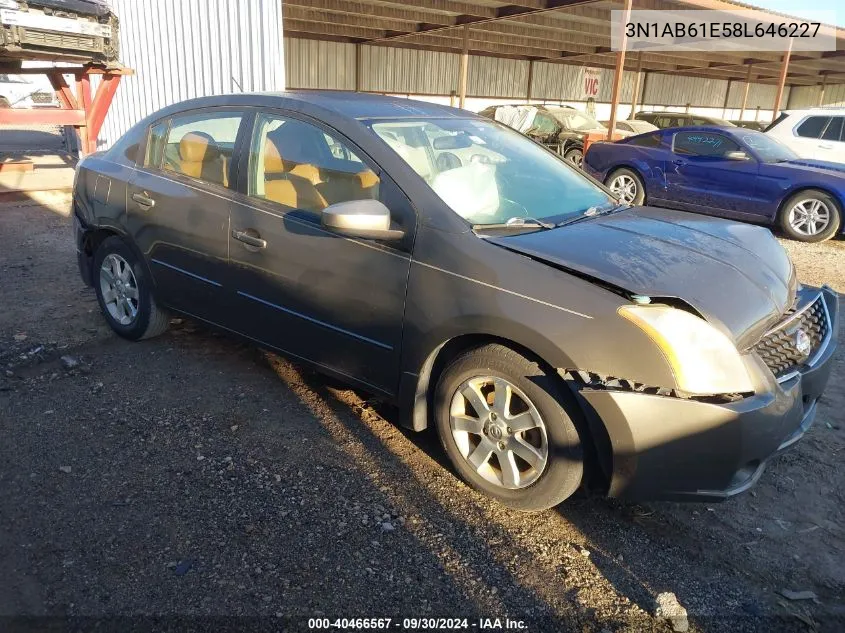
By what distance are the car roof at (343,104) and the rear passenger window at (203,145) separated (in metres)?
0.09

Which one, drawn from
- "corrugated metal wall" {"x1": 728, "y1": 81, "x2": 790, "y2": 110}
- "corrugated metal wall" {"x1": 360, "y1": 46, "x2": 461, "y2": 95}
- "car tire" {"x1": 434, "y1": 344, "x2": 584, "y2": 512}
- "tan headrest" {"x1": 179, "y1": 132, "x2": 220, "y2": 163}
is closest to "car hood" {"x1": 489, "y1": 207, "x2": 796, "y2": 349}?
"car tire" {"x1": 434, "y1": 344, "x2": 584, "y2": 512}

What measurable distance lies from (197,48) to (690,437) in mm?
10212

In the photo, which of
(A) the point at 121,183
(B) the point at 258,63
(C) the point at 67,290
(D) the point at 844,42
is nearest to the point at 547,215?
(A) the point at 121,183

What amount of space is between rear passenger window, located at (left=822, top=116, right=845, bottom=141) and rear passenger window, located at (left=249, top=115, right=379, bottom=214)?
10.2m

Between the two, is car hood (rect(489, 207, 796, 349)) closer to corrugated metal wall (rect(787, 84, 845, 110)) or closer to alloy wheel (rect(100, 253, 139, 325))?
alloy wheel (rect(100, 253, 139, 325))

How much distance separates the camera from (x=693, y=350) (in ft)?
7.57

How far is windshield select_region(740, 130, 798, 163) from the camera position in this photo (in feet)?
28.4

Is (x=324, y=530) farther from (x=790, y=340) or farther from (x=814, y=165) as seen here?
(x=814, y=165)

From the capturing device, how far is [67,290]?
17.9 ft

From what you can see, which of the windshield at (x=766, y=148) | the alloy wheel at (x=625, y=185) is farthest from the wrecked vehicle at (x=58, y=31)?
the windshield at (x=766, y=148)

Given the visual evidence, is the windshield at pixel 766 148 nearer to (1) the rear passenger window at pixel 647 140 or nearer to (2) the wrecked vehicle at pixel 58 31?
(1) the rear passenger window at pixel 647 140

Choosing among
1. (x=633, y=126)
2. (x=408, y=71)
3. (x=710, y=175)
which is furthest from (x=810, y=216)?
(x=408, y=71)

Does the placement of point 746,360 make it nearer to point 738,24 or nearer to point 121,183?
point 121,183

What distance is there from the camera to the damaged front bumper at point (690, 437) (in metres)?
2.29
